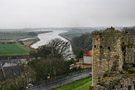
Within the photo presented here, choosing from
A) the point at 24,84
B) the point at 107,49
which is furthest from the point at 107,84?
the point at 24,84

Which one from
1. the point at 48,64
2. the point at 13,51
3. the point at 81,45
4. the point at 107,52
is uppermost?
the point at 107,52

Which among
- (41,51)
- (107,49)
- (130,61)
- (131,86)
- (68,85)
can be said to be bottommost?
(68,85)

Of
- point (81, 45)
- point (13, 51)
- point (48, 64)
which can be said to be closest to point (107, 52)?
point (48, 64)

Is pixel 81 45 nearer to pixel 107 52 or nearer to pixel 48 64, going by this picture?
pixel 48 64

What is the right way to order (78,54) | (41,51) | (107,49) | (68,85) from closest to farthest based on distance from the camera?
(107,49) < (68,85) < (41,51) < (78,54)

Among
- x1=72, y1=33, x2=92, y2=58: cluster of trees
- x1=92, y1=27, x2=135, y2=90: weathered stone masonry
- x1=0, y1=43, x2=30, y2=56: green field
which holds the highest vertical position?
x1=92, y1=27, x2=135, y2=90: weathered stone masonry

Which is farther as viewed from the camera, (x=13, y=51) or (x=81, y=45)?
(x=81, y=45)

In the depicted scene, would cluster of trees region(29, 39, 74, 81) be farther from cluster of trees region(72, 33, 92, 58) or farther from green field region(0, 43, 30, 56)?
green field region(0, 43, 30, 56)

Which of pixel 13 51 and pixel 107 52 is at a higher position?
pixel 107 52

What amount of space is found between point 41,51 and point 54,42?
4.96 m

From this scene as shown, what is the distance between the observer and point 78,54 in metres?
63.2

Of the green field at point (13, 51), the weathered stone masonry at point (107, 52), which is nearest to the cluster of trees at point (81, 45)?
the green field at point (13, 51)

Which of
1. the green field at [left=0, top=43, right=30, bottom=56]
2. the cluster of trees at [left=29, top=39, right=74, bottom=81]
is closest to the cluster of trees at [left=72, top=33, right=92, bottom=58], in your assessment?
the cluster of trees at [left=29, top=39, right=74, bottom=81]

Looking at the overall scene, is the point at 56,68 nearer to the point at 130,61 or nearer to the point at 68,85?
the point at 68,85
